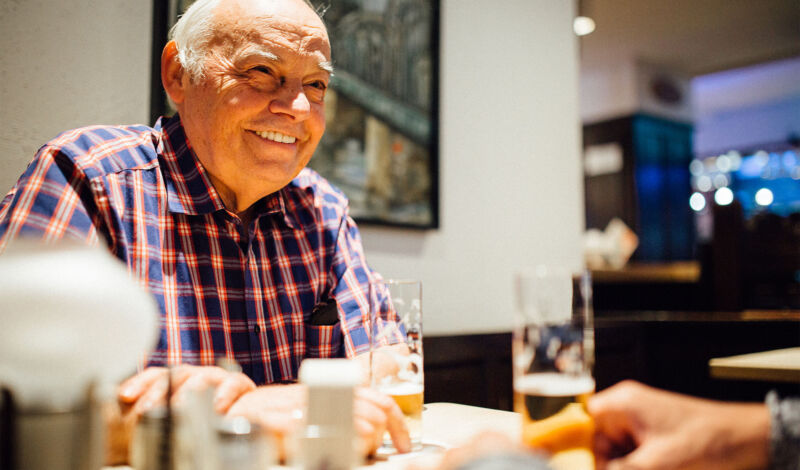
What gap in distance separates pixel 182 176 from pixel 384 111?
1.04 meters

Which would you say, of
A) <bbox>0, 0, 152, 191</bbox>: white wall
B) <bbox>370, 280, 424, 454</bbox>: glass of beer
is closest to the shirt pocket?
<bbox>370, 280, 424, 454</bbox>: glass of beer

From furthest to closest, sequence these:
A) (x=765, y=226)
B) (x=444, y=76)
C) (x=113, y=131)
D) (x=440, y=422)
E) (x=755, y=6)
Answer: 1. (x=755, y=6)
2. (x=765, y=226)
3. (x=444, y=76)
4. (x=113, y=131)
5. (x=440, y=422)

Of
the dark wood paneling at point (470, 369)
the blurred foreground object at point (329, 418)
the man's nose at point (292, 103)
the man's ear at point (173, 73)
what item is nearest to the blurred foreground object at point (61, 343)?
the blurred foreground object at point (329, 418)

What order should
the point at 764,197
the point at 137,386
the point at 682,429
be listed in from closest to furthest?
the point at 682,429 → the point at 137,386 → the point at 764,197

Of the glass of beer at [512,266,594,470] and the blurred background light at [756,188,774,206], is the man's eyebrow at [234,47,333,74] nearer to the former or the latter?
the glass of beer at [512,266,594,470]

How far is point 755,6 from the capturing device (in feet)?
19.4

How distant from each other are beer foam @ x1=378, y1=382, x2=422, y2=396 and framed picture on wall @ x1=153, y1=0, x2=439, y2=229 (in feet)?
4.16

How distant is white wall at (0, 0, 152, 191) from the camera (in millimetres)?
1501

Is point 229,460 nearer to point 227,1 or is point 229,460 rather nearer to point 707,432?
point 707,432

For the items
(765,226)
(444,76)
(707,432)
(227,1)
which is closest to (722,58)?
(765,226)

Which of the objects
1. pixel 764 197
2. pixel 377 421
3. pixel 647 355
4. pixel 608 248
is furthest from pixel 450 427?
pixel 764 197

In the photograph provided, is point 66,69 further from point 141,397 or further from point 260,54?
point 141,397

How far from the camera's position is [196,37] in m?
1.44

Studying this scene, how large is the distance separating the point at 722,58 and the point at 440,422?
7.84 meters
